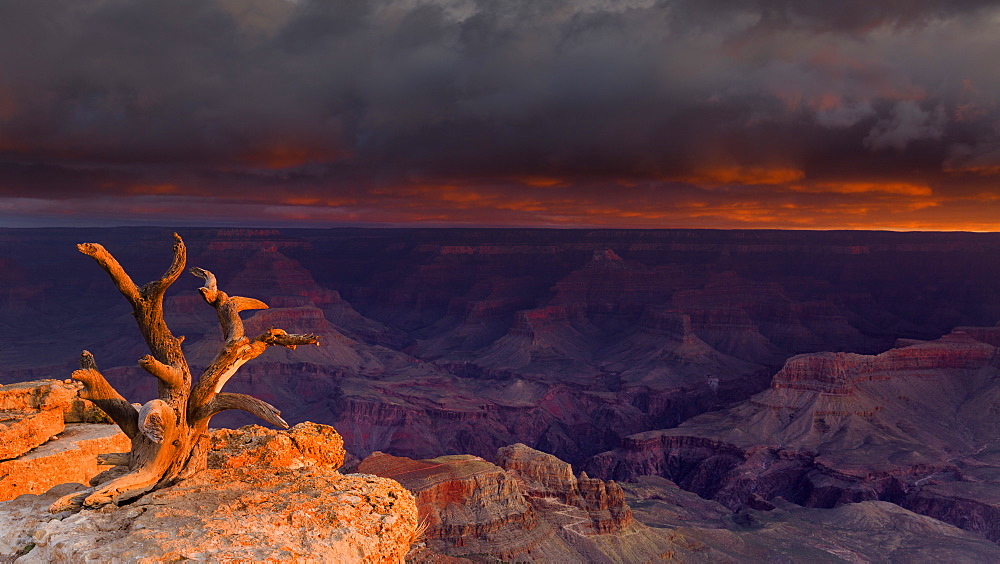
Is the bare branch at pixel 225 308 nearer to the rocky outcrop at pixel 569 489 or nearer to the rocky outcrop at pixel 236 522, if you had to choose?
the rocky outcrop at pixel 236 522

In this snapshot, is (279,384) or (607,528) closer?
(607,528)

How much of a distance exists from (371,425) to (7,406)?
113 meters

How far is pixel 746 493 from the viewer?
10581 cm

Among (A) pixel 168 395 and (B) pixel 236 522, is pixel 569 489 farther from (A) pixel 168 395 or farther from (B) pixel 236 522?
(B) pixel 236 522

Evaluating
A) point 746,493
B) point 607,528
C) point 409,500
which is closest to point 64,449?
point 409,500

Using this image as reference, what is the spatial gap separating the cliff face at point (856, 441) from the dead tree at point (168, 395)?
94097 mm

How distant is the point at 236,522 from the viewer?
33.7 ft

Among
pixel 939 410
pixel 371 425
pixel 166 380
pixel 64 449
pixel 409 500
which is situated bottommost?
pixel 371 425

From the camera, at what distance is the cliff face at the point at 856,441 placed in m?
99.6

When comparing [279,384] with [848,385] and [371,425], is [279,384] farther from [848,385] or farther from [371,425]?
[848,385]

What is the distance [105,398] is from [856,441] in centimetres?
12407

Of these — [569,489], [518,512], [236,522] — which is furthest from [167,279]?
[569,489]

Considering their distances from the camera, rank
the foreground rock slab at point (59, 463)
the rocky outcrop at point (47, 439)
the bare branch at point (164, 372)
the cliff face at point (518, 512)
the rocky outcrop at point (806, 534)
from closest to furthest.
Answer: the bare branch at point (164, 372) < the foreground rock slab at point (59, 463) < the rocky outcrop at point (47, 439) < the cliff face at point (518, 512) < the rocky outcrop at point (806, 534)

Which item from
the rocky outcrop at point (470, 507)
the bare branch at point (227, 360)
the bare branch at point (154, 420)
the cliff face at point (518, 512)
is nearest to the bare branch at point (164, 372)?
the bare branch at point (227, 360)
